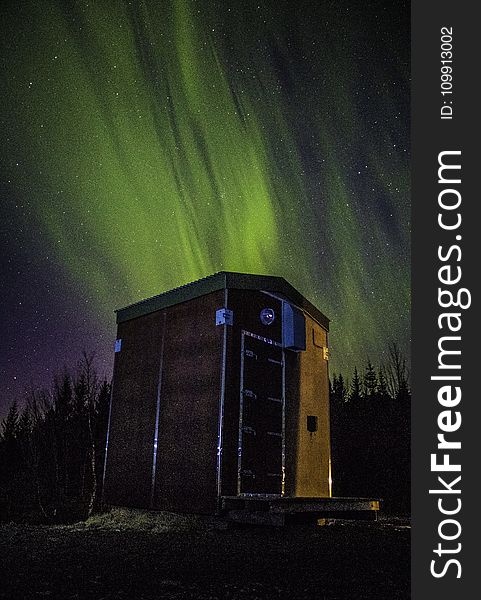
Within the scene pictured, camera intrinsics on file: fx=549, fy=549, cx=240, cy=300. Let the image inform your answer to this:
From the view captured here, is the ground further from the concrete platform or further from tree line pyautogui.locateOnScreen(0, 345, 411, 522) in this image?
tree line pyautogui.locateOnScreen(0, 345, 411, 522)

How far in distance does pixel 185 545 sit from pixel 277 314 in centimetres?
405

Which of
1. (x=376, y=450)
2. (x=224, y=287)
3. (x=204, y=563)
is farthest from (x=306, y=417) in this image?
(x=376, y=450)

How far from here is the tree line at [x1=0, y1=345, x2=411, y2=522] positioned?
19.2 meters

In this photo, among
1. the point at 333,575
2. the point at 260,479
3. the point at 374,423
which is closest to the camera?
the point at 333,575

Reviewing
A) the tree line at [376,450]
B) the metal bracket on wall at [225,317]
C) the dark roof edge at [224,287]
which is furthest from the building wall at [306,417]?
the tree line at [376,450]

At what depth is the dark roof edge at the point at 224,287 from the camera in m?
8.72

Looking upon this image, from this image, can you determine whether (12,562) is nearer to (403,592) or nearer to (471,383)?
(403,592)

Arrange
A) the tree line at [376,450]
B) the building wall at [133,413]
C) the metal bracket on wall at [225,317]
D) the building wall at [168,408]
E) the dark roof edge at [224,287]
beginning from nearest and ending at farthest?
the building wall at [168,408] → the metal bracket on wall at [225,317] → the dark roof edge at [224,287] → the building wall at [133,413] → the tree line at [376,450]

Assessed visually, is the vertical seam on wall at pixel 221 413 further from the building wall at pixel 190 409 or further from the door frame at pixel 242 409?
the door frame at pixel 242 409

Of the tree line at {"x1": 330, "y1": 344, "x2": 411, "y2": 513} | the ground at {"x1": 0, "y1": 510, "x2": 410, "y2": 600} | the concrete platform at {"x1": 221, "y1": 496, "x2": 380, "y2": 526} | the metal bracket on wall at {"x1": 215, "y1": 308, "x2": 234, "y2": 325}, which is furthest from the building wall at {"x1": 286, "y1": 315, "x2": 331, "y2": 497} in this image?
the tree line at {"x1": 330, "y1": 344, "x2": 411, "y2": 513}

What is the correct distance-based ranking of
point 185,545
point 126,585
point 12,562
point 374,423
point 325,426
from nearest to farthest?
point 126,585 < point 12,562 < point 185,545 < point 325,426 < point 374,423

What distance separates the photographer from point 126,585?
4121mm

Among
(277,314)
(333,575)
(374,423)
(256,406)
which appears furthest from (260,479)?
(374,423)

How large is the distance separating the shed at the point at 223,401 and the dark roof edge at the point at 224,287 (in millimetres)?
19
